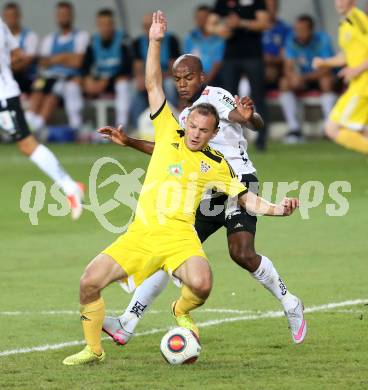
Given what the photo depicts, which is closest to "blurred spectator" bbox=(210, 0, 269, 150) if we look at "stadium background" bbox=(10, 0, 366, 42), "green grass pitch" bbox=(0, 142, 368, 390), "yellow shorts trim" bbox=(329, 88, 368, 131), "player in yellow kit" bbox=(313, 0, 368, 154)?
"player in yellow kit" bbox=(313, 0, 368, 154)

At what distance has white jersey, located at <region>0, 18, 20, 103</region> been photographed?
14211 millimetres

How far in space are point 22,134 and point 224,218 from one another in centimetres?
581

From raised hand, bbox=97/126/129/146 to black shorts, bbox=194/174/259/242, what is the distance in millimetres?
796

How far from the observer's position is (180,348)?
7.85 metres

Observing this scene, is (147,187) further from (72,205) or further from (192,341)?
(72,205)

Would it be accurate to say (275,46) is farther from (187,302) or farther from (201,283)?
(201,283)

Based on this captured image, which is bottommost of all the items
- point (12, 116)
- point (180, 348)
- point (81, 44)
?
point (81, 44)

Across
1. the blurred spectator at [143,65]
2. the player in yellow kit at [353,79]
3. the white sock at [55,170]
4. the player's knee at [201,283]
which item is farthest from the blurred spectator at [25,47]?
the player's knee at [201,283]

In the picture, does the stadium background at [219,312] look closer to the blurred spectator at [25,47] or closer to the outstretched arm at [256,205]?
the outstretched arm at [256,205]

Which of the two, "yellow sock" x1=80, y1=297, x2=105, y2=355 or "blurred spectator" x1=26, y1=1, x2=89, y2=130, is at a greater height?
"yellow sock" x1=80, y1=297, x2=105, y2=355

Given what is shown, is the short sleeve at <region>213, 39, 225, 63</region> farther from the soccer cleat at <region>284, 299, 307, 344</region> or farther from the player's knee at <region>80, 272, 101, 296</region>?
the player's knee at <region>80, 272, 101, 296</region>

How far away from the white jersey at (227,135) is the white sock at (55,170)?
494 cm

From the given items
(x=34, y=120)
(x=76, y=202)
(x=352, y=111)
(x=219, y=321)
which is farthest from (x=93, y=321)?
(x=34, y=120)

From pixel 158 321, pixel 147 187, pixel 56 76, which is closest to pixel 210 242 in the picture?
pixel 158 321
